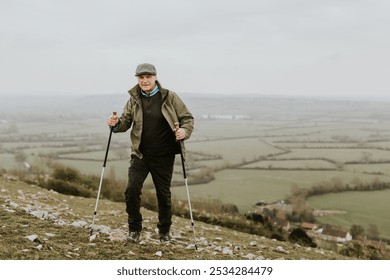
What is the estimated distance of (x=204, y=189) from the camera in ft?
136

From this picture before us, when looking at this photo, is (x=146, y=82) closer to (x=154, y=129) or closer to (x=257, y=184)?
(x=154, y=129)

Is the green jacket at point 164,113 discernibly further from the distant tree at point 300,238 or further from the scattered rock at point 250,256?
the distant tree at point 300,238

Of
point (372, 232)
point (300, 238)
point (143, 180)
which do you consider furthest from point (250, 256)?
point (372, 232)

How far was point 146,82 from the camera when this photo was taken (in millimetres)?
8188

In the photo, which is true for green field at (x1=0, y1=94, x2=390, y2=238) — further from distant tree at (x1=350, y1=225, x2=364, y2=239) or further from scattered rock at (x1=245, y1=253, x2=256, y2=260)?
scattered rock at (x1=245, y1=253, x2=256, y2=260)

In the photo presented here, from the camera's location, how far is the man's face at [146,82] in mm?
8180

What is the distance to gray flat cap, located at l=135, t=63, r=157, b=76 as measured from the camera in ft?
26.6

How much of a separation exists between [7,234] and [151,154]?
3.15 metres

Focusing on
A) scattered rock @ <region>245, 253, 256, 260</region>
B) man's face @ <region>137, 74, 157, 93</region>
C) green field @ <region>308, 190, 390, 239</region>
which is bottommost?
green field @ <region>308, 190, 390, 239</region>

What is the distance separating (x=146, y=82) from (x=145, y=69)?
0.26 m

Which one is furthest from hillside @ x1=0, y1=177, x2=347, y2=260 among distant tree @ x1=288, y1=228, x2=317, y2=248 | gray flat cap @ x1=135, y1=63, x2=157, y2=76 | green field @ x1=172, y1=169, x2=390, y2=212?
green field @ x1=172, y1=169, x2=390, y2=212

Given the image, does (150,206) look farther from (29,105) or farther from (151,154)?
(29,105)

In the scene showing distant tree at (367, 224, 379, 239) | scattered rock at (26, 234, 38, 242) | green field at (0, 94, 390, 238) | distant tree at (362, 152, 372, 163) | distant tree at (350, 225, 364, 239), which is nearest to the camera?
scattered rock at (26, 234, 38, 242)
